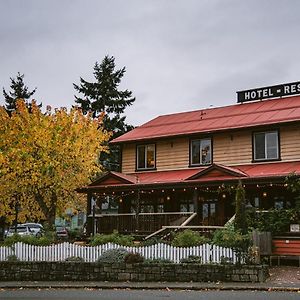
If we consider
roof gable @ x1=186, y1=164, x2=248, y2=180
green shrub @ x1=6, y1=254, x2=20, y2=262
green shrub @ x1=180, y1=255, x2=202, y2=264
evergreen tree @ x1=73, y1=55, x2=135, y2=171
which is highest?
evergreen tree @ x1=73, y1=55, x2=135, y2=171

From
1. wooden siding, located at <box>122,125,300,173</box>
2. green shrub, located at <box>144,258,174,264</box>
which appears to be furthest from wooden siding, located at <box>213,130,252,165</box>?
green shrub, located at <box>144,258,174,264</box>

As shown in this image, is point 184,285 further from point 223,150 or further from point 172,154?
point 172,154

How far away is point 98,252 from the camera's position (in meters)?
19.6

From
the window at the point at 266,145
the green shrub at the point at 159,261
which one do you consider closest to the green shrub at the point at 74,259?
the green shrub at the point at 159,261

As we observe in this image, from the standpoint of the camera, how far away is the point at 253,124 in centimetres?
2702

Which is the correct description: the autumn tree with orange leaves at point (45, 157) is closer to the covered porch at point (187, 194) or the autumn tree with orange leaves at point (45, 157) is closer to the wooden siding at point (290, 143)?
the covered porch at point (187, 194)

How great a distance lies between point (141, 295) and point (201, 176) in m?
11.3

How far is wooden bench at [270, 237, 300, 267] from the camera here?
21859 millimetres

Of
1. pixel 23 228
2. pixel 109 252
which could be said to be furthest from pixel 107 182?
pixel 23 228

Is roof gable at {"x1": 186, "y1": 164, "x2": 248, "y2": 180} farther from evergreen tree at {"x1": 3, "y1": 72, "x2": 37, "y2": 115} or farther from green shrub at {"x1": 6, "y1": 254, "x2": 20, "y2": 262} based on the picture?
evergreen tree at {"x1": 3, "y1": 72, "x2": 37, "y2": 115}

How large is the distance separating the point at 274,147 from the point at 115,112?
27939mm

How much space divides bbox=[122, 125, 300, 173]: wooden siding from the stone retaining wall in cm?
984

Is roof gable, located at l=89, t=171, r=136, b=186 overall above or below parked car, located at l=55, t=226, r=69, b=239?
above

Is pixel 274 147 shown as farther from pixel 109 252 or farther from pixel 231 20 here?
pixel 109 252
